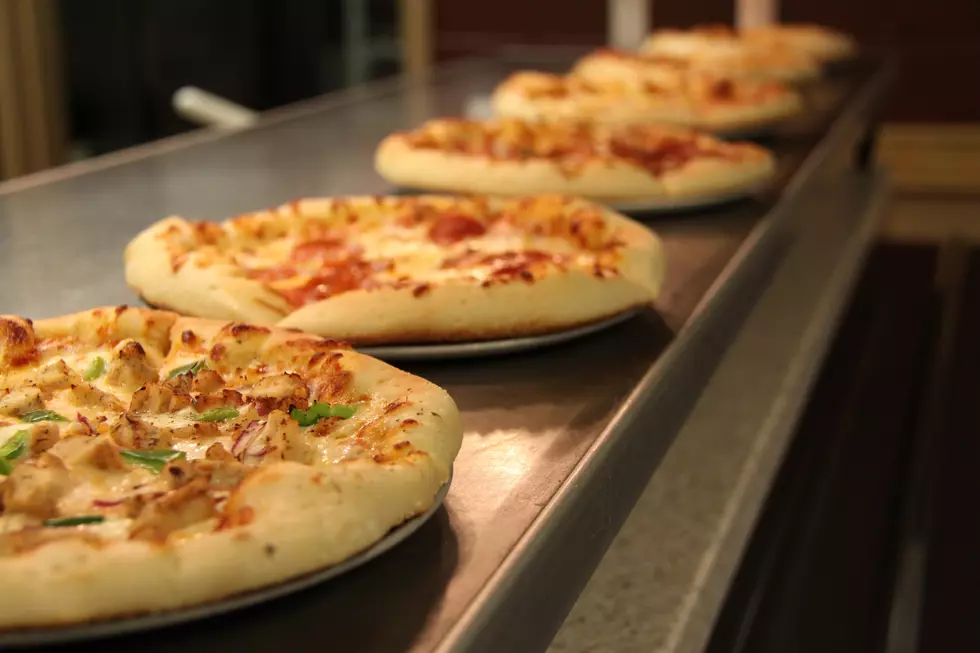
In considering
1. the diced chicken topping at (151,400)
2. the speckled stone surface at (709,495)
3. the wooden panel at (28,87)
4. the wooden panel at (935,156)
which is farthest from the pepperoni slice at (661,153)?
the wooden panel at (935,156)

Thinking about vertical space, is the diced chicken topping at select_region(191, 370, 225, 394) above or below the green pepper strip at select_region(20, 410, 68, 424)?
below

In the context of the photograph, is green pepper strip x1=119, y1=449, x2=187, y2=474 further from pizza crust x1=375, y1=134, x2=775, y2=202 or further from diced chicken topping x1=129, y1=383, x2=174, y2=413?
pizza crust x1=375, y1=134, x2=775, y2=202

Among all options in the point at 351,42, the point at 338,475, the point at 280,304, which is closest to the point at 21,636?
the point at 338,475

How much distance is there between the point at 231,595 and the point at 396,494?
0.14m

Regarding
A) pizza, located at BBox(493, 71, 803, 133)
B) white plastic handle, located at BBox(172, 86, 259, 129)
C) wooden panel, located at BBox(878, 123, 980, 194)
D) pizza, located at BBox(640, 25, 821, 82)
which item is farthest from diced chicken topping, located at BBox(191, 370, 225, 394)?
wooden panel, located at BBox(878, 123, 980, 194)

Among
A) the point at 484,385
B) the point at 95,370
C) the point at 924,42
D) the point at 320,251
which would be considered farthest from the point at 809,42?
the point at 95,370

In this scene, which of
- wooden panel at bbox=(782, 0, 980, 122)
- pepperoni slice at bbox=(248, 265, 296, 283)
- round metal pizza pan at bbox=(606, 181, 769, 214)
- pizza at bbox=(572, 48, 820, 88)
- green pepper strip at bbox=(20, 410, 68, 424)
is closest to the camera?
green pepper strip at bbox=(20, 410, 68, 424)

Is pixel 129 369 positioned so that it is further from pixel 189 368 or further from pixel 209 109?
pixel 209 109

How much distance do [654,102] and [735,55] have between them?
1.09 metres

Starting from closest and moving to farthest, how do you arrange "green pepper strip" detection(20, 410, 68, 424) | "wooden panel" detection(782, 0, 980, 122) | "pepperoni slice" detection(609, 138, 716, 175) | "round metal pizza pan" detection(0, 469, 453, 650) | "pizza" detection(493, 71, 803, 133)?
"round metal pizza pan" detection(0, 469, 453, 650)
"green pepper strip" detection(20, 410, 68, 424)
"pepperoni slice" detection(609, 138, 716, 175)
"pizza" detection(493, 71, 803, 133)
"wooden panel" detection(782, 0, 980, 122)

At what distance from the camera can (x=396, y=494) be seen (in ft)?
2.74

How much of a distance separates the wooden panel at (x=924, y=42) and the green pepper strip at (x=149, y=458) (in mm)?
5158

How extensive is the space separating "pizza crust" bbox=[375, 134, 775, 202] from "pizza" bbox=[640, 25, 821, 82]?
152 cm

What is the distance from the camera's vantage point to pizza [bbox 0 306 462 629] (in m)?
0.71
